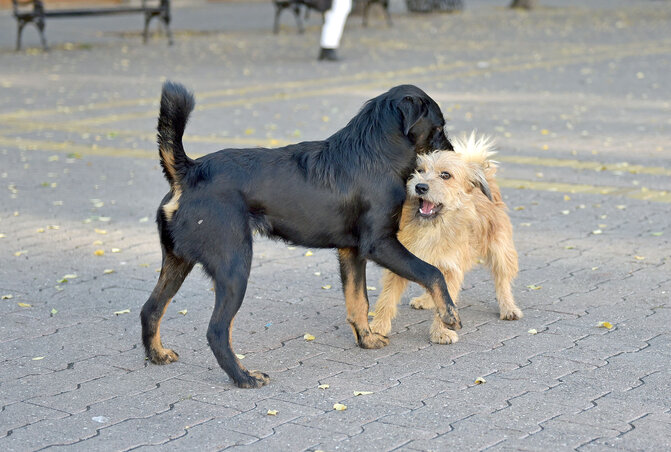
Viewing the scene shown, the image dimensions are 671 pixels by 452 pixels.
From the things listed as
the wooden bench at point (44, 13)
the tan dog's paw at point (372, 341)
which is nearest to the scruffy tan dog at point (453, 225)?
the tan dog's paw at point (372, 341)

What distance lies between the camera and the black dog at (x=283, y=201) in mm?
4633

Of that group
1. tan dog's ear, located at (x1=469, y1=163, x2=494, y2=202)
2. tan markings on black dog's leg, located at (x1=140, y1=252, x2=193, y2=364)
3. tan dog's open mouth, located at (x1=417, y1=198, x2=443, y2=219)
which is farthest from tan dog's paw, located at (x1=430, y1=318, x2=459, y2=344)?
tan markings on black dog's leg, located at (x1=140, y1=252, x2=193, y2=364)

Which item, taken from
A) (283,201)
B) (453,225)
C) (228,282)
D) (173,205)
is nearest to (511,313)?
(453,225)

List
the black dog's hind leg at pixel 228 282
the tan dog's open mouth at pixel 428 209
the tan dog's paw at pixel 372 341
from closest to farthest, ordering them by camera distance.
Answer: the black dog's hind leg at pixel 228 282 → the tan dog's open mouth at pixel 428 209 → the tan dog's paw at pixel 372 341

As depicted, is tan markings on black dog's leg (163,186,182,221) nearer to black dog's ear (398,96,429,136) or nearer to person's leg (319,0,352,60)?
black dog's ear (398,96,429,136)

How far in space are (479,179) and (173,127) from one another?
165cm

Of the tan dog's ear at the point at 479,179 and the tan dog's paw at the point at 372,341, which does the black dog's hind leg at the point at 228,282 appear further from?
the tan dog's ear at the point at 479,179

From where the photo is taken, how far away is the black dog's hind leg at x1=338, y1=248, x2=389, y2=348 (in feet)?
17.1

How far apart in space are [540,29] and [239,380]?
21203mm

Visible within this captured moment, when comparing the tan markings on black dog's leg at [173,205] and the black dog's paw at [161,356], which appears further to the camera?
the black dog's paw at [161,356]

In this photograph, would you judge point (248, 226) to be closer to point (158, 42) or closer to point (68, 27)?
point (158, 42)

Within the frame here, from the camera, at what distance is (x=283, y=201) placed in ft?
15.8

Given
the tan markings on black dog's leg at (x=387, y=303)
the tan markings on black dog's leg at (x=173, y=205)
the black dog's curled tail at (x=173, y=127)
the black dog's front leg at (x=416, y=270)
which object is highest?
the black dog's curled tail at (x=173, y=127)

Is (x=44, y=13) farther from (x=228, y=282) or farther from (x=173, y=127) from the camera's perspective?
(x=228, y=282)
